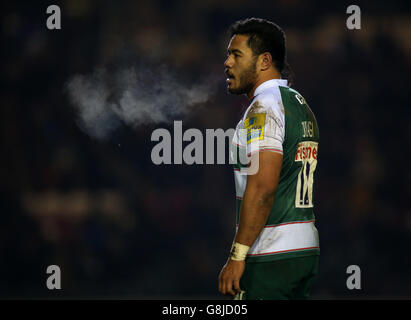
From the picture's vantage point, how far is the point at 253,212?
2.19 metres

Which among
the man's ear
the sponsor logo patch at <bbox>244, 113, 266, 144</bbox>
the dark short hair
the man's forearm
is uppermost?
the dark short hair

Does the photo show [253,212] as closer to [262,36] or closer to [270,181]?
[270,181]

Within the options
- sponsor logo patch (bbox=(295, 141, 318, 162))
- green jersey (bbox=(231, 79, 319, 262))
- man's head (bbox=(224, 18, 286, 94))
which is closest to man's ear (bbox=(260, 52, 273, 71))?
man's head (bbox=(224, 18, 286, 94))

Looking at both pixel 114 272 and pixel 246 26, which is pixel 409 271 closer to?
pixel 114 272

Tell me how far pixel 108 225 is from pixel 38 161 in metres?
0.99

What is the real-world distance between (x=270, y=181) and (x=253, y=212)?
0.14m

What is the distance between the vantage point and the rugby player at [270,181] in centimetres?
221

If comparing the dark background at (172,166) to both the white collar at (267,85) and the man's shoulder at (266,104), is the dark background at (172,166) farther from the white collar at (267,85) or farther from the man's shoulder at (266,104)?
the man's shoulder at (266,104)

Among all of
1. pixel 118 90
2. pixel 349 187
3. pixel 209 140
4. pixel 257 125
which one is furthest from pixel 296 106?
pixel 349 187

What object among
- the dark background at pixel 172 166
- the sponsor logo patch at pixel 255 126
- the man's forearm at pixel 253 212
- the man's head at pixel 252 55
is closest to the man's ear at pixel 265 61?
the man's head at pixel 252 55

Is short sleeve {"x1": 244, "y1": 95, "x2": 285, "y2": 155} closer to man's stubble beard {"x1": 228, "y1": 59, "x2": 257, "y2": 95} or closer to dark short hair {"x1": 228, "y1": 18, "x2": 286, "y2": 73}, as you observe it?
man's stubble beard {"x1": 228, "y1": 59, "x2": 257, "y2": 95}

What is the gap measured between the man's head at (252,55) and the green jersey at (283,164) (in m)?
0.09

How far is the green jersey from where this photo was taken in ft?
7.52

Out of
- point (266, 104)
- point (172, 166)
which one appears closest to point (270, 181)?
point (266, 104)
